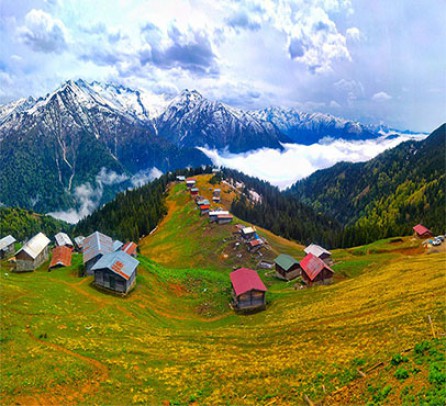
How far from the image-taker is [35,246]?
277ft

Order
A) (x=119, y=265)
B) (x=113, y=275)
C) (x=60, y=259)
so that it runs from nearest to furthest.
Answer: (x=113, y=275) < (x=119, y=265) < (x=60, y=259)

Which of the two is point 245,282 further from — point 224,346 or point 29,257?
point 29,257

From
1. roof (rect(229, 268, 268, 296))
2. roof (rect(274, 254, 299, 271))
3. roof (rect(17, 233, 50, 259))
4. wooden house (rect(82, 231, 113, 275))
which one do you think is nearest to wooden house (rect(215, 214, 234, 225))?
roof (rect(274, 254, 299, 271))

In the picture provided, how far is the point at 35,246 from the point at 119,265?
43.1m

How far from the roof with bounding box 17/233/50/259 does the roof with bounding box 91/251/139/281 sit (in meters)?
34.2

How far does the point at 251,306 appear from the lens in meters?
61.2

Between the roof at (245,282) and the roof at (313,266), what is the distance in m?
15.2

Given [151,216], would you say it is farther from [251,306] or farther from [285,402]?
[285,402]

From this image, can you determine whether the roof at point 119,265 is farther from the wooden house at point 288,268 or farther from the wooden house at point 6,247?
the wooden house at point 6,247

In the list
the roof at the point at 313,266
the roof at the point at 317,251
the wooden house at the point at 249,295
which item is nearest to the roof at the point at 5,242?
the wooden house at the point at 249,295

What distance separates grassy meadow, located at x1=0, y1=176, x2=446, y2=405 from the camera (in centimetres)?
2400

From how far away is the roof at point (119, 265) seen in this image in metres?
55.4

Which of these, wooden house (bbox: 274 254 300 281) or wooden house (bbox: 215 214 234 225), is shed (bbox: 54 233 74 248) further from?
wooden house (bbox: 274 254 300 281)

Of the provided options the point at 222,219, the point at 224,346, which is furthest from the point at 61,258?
the point at 222,219
